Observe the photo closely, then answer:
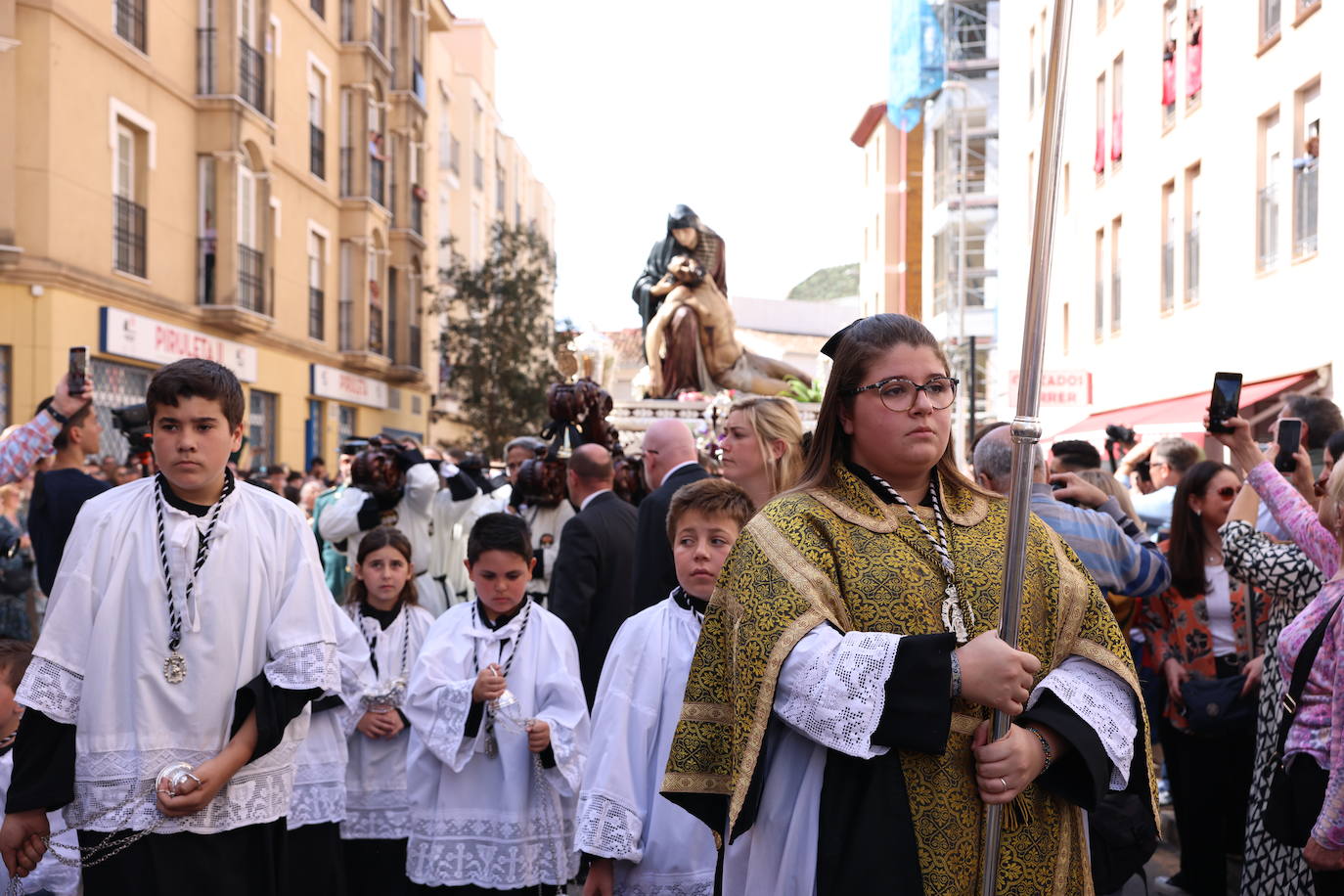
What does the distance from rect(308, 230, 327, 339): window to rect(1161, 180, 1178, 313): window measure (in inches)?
660

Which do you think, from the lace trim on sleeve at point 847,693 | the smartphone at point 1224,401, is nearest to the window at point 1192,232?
the smartphone at point 1224,401

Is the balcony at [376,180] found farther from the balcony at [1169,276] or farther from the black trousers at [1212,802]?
the black trousers at [1212,802]

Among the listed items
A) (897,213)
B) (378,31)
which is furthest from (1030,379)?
(897,213)

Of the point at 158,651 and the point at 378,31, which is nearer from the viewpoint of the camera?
the point at 158,651

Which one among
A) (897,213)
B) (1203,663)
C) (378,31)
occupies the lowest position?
(1203,663)

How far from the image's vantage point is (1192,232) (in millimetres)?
21234

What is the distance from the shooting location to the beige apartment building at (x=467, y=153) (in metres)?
43.0

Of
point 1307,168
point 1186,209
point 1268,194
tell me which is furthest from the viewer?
point 1186,209

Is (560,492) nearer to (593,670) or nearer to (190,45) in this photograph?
(593,670)

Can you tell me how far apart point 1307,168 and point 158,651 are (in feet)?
51.1

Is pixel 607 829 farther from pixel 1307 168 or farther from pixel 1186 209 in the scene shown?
pixel 1186 209

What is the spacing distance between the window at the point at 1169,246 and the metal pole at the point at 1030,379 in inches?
796

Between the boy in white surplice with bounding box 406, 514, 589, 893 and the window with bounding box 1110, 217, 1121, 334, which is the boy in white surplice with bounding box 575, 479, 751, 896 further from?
the window with bounding box 1110, 217, 1121, 334

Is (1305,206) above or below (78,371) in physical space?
above
